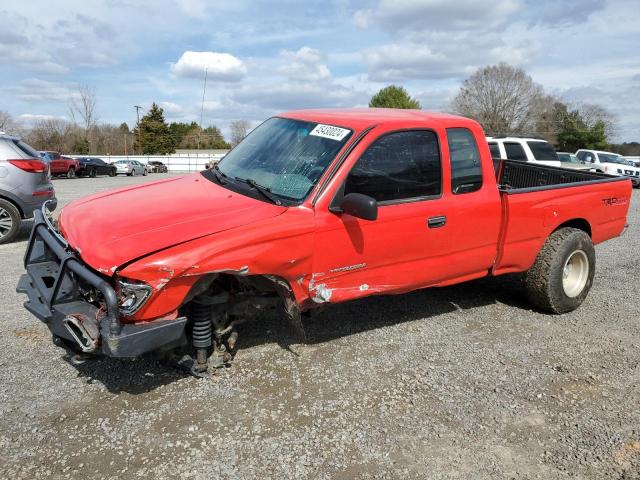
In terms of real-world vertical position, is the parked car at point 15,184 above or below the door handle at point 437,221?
below

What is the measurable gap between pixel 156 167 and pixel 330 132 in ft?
144

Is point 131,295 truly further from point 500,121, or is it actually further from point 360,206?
point 500,121

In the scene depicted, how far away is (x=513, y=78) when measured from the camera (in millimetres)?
54719

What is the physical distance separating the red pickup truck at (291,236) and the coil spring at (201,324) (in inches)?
0.5

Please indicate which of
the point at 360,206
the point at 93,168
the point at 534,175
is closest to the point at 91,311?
the point at 360,206

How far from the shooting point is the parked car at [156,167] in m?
43.9

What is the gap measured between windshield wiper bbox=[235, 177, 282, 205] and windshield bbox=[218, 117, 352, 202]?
16 mm

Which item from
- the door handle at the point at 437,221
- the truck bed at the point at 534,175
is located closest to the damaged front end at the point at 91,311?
the door handle at the point at 437,221

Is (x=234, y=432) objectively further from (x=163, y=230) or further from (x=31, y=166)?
(x=31, y=166)

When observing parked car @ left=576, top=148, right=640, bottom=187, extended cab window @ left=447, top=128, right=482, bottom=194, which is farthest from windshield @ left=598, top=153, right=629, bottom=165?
extended cab window @ left=447, top=128, right=482, bottom=194

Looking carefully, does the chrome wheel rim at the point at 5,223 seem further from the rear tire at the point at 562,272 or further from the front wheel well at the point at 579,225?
the front wheel well at the point at 579,225

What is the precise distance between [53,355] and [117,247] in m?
1.60

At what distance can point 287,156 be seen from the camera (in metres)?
3.95

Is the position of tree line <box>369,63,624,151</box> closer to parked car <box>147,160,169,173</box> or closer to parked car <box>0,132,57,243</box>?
parked car <box>147,160,169,173</box>
